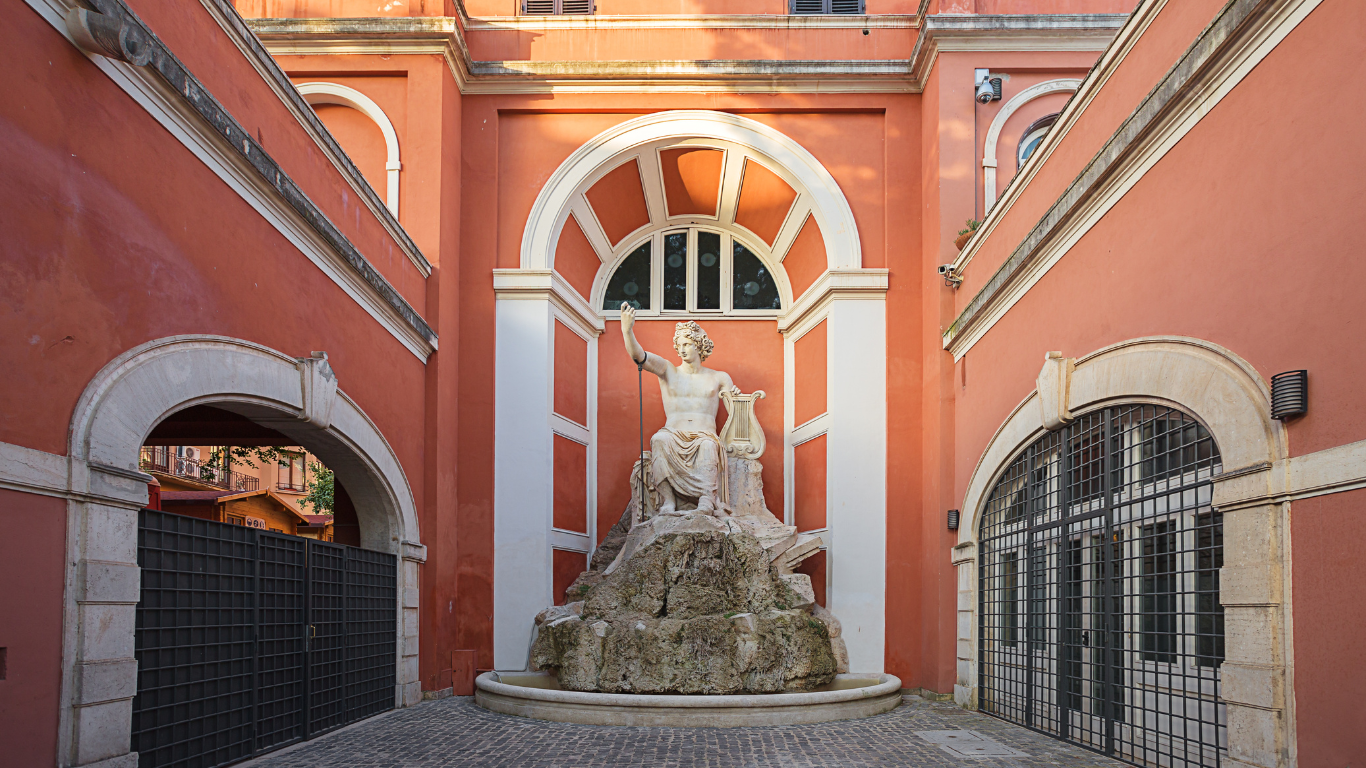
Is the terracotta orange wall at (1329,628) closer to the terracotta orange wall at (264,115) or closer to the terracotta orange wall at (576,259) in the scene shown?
the terracotta orange wall at (264,115)

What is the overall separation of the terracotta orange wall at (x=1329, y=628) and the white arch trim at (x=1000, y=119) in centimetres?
696

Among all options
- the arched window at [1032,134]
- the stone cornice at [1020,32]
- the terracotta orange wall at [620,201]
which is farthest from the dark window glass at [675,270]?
the arched window at [1032,134]

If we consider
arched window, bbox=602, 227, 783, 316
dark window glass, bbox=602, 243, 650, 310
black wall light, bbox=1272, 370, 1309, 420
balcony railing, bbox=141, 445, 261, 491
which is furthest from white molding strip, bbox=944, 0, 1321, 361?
balcony railing, bbox=141, 445, 261, 491

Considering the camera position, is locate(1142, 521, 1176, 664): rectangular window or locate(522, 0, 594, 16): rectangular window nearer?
locate(1142, 521, 1176, 664): rectangular window

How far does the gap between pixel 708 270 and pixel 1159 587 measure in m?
8.27

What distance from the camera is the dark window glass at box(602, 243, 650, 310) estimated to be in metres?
13.4

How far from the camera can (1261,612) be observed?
179 inches

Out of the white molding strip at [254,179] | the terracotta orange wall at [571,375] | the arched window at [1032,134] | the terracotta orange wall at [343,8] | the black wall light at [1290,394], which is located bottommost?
the black wall light at [1290,394]

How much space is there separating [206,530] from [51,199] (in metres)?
2.19

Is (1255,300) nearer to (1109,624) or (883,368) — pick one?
(1109,624)

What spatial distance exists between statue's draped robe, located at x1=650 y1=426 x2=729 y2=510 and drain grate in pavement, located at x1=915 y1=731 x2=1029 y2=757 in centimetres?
385

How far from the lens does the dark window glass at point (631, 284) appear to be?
13445mm

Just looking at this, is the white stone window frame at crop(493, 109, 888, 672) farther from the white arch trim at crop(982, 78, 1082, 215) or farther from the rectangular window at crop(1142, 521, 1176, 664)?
the rectangular window at crop(1142, 521, 1176, 664)

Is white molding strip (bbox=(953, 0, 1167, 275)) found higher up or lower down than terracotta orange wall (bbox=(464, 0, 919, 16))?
lower down
